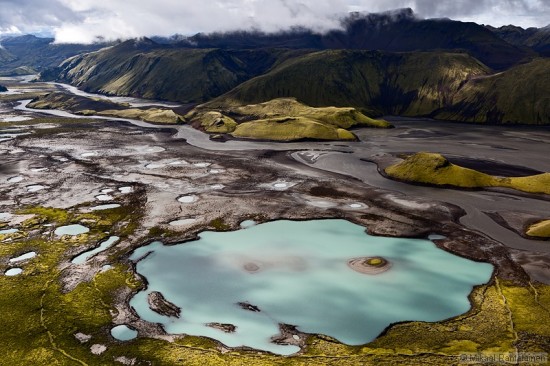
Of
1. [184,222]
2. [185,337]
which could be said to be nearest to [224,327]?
[185,337]

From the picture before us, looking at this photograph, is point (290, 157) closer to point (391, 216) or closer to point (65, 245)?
point (391, 216)

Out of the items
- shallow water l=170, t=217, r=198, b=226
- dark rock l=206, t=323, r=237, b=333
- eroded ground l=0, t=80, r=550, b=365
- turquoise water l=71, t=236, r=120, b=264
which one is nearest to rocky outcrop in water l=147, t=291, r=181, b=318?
eroded ground l=0, t=80, r=550, b=365

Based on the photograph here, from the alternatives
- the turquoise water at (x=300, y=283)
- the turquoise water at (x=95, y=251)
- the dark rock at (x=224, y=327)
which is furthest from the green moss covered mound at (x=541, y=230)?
the turquoise water at (x=95, y=251)

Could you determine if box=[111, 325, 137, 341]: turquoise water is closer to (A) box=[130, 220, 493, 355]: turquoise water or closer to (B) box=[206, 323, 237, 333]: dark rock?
(A) box=[130, 220, 493, 355]: turquoise water

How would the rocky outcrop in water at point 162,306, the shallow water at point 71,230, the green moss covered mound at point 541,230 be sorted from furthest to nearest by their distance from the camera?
1. the shallow water at point 71,230
2. the green moss covered mound at point 541,230
3. the rocky outcrop in water at point 162,306

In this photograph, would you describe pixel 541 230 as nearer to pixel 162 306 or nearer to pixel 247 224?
pixel 247 224

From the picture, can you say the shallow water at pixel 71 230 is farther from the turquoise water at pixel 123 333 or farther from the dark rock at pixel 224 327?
the dark rock at pixel 224 327
